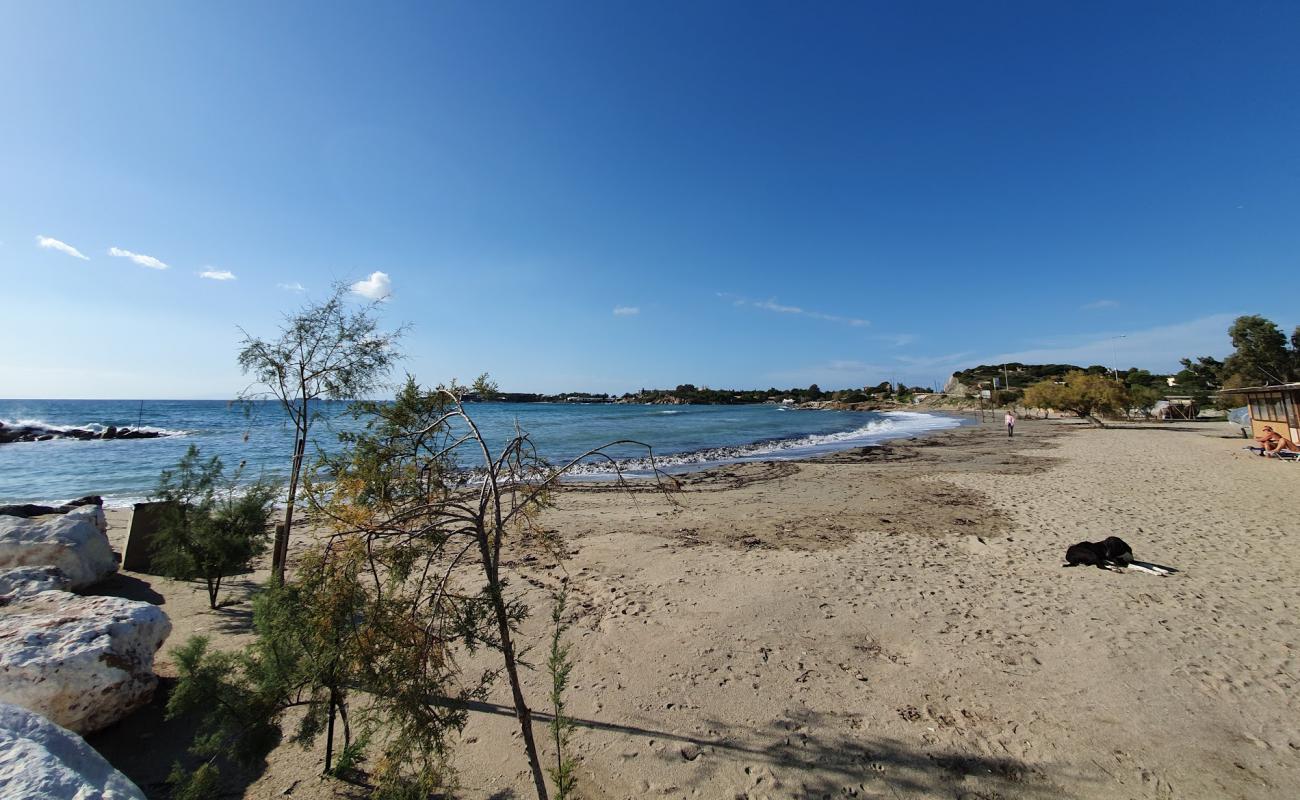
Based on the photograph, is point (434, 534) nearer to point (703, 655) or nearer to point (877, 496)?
point (703, 655)

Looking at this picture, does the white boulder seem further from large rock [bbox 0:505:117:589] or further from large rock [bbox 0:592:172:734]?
large rock [bbox 0:592:172:734]

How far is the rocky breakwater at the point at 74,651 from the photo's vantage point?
12.8ft

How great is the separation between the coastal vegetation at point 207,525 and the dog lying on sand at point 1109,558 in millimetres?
11807

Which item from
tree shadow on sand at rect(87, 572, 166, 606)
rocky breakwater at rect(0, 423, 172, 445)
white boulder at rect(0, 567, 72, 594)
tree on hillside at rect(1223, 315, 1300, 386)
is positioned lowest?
tree shadow on sand at rect(87, 572, 166, 606)

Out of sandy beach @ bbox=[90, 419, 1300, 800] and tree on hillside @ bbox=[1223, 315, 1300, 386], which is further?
tree on hillside @ bbox=[1223, 315, 1300, 386]

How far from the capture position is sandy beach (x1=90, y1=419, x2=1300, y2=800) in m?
3.84

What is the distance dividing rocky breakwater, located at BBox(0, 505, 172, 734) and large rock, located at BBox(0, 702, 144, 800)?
4.71ft

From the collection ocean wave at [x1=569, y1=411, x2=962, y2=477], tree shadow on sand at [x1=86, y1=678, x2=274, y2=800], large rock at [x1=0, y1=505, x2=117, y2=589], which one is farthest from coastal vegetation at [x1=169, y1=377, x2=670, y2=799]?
ocean wave at [x1=569, y1=411, x2=962, y2=477]

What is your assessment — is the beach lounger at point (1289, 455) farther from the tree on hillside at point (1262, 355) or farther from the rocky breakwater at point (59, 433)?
the rocky breakwater at point (59, 433)

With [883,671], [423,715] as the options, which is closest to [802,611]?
[883,671]

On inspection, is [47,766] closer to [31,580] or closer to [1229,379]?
[31,580]

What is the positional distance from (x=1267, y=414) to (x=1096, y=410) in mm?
17455

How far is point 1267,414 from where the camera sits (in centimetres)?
2005

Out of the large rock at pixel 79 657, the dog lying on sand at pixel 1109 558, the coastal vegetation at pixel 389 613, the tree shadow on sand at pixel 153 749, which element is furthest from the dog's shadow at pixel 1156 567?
the large rock at pixel 79 657
